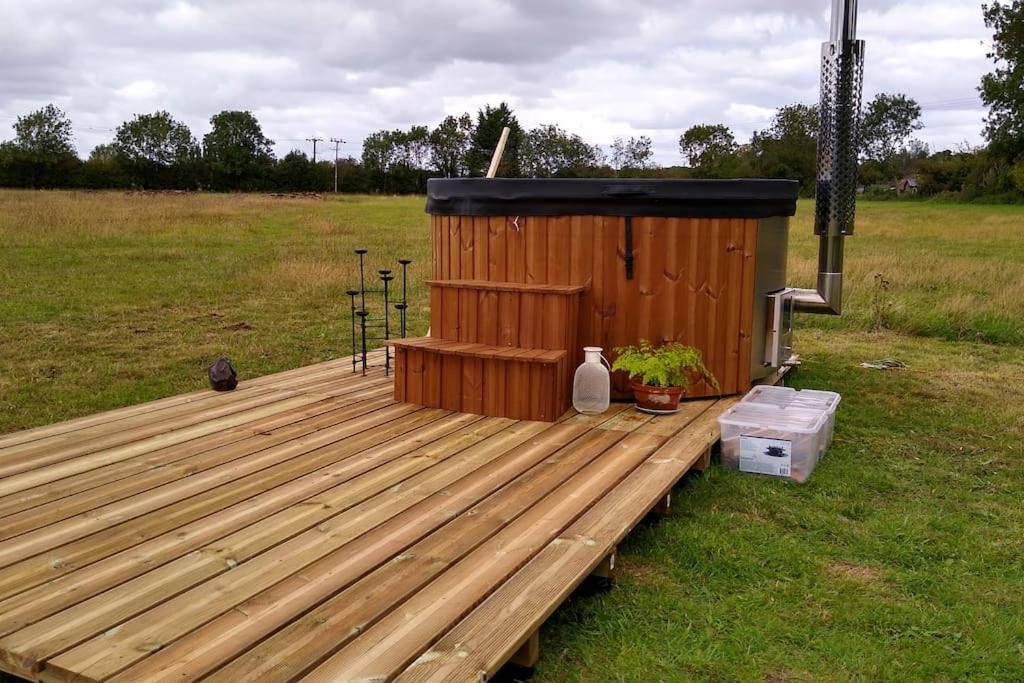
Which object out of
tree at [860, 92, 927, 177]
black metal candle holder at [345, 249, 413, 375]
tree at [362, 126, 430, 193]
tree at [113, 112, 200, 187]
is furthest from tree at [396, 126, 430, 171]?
black metal candle holder at [345, 249, 413, 375]

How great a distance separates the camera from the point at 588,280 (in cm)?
460

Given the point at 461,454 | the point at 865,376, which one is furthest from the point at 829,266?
the point at 461,454

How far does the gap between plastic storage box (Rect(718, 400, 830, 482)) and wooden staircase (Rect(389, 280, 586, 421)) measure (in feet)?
2.83

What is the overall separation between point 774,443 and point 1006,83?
3880 centimetres

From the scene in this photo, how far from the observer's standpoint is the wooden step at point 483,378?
13.9 feet

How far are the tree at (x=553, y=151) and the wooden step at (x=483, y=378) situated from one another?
2508 cm

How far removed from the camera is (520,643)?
213 cm

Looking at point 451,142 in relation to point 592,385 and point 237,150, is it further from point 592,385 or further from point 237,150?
point 592,385

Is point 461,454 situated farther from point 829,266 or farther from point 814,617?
point 829,266

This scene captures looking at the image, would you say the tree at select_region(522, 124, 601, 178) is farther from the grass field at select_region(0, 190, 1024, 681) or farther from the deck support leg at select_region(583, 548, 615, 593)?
the deck support leg at select_region(583, 548, 615, 593)

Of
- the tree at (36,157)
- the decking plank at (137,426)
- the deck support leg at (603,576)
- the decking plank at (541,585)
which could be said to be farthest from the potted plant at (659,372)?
the tree at (36,157)

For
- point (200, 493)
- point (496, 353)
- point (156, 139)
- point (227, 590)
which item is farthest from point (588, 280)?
point (156, 139)

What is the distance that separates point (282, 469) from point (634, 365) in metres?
1.79

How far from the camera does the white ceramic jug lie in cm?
438
